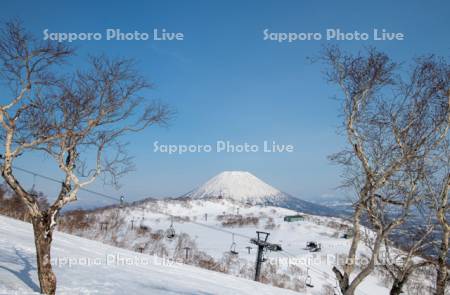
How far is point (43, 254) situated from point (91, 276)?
3.19m

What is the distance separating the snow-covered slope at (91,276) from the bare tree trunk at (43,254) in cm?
43

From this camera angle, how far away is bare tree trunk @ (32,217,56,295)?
716cm

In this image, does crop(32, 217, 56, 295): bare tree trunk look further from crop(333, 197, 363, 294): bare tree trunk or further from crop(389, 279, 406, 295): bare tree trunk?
crop(389, 279, 406, 295): bare tree trunk

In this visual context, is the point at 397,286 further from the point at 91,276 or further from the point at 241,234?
the point at 241,234

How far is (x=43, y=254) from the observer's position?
7266 mm

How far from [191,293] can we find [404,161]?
25.1ft

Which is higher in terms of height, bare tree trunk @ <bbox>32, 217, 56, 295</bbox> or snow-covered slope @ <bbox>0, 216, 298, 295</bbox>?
bare tree trunk @ <bbox>32, 217, 56, 295</bbox>

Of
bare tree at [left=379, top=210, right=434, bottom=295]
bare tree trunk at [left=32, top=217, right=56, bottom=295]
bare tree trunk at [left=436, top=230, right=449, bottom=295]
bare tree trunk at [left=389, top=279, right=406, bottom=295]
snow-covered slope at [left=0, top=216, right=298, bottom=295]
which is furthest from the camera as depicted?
bare tree trunk at [left=436, top=230, right=449, bottom=295]

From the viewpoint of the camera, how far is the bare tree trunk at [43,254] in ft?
23.5

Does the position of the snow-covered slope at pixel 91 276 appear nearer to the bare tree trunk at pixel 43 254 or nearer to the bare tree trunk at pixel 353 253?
the bare tree trunk at pixel 43 254

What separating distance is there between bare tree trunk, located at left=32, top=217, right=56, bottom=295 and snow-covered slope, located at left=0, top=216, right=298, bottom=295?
0.43 m

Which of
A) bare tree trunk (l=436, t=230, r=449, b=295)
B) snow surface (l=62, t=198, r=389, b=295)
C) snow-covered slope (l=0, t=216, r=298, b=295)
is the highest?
bare tree trunk (l=436, t=230, r=449, b=295)

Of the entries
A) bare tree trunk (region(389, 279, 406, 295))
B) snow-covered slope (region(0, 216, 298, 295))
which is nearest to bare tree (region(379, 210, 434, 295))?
bare tree trunk (region(389, 279, 406, 295))

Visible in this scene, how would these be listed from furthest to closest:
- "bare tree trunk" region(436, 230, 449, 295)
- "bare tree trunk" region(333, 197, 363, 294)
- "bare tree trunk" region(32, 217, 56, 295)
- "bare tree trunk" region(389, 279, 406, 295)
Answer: "bare tree trunk" region(436, 230, 449, 295)
"bare tree trunk" region(389, 279, 406, 295)
"bare tree trunk" region(333, 197, 363, 294)
"bare tree trunk" region(32, 217, 56, 295)
